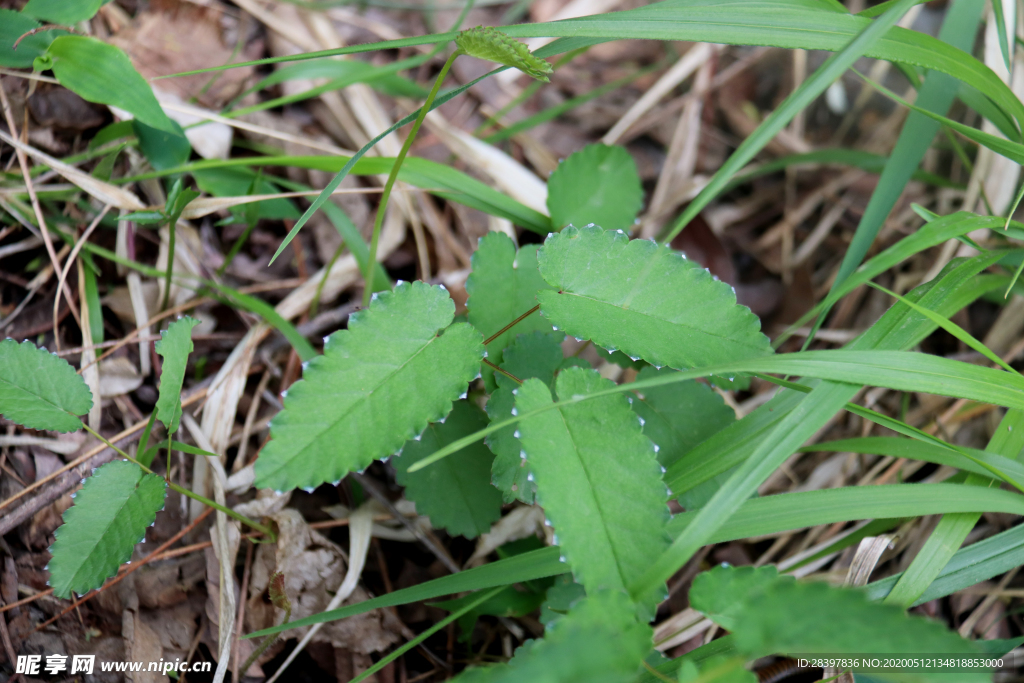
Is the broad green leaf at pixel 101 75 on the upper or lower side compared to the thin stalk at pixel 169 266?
upper

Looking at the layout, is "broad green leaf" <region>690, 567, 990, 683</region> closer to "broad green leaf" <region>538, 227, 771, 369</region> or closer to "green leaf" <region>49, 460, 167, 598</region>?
"broad green leaf" <region>538, 227, 771, 369</region>

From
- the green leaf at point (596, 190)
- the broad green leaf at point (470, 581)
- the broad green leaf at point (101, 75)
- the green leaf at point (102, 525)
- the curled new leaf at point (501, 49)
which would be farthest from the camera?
the green leaf at point (596, 190)

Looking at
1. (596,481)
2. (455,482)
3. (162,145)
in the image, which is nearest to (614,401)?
(596,481)

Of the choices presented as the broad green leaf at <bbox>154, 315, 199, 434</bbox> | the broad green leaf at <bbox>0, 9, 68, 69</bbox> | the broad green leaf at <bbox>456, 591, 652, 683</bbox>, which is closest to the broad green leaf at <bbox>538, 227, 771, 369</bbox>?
the broad green leaf at <bbox>456, 591, 652, 683</bbox>

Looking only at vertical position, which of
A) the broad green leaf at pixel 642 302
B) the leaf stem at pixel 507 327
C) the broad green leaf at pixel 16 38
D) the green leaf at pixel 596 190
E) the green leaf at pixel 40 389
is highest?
the broad green leaf at pixel 16 38

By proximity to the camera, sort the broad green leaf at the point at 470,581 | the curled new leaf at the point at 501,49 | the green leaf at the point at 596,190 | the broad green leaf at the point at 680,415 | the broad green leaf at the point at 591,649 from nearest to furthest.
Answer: the broad green leaf at the point at 591,649 → the curled new leaf at the point at 501,49 → the broad green leaf at the point at 470,581 → the broad green leaf at the point at 680,415 → the green leaf at the point at 596,190

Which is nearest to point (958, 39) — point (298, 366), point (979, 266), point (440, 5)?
point (979, 266)

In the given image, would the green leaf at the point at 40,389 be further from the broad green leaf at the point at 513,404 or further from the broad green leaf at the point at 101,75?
the broad green leaf at the point at 513,404

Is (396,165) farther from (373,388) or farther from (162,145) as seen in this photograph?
(162,145)

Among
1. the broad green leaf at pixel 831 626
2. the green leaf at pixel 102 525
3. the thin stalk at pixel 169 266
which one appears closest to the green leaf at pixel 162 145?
the thin stalk at pixel 169 266

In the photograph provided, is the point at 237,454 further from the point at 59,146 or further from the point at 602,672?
the point at 602,672
